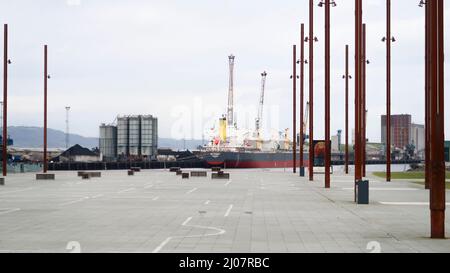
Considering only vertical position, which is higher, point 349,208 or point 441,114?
point 441,114

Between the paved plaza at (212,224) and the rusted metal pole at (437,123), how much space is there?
674 mm

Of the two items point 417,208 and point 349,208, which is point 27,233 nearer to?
point 349,208

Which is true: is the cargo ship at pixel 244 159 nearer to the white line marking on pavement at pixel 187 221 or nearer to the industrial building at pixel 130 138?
the industrial building at pixel 130 138

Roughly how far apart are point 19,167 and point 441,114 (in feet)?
229

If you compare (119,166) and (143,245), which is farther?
(119,166)

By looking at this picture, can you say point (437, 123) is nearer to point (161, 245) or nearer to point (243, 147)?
point (161, 245)

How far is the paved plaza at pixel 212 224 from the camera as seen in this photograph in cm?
1767

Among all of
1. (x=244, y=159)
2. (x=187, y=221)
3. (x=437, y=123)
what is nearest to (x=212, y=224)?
(x=187, y=221)

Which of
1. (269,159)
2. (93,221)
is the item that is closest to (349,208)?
(93,221)

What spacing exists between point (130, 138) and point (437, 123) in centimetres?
12960

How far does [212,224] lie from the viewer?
2316 centimetres

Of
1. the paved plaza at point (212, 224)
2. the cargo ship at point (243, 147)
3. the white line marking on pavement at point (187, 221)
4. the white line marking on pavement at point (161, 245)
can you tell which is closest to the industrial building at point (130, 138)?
the cargo ship at point (243, 147)

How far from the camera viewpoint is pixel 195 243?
1814cm
